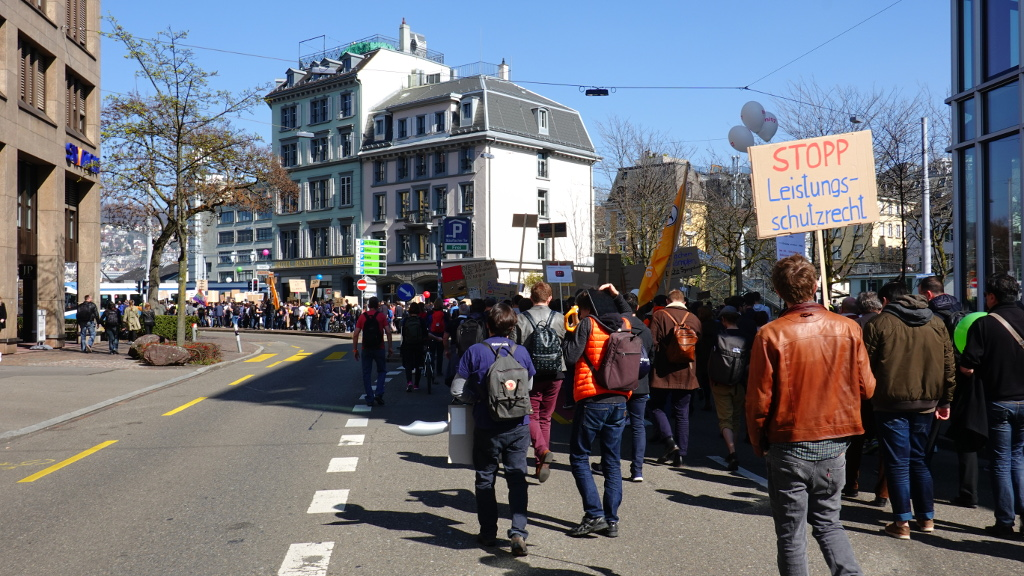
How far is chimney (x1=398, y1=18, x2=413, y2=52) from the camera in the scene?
7056 cm

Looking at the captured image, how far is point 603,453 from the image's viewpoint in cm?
631

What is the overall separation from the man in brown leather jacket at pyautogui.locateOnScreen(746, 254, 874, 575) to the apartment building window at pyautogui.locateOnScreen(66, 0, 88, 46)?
29554 mm

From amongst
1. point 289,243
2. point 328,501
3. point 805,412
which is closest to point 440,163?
point 289,243

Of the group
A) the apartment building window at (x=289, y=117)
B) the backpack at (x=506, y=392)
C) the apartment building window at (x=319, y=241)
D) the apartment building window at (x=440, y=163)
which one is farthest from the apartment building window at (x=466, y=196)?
the backpack at (x=506, y=392)

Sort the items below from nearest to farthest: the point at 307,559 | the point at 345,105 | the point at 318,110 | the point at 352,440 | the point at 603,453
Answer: the point at 307,559
the point at 603,453
the point at 352,440
the point at 345,105
the point at 318,110

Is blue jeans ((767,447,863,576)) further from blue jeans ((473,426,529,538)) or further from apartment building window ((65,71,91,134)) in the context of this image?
apartment building window ((65,71,91,134))

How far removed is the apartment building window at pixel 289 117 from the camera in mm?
70062

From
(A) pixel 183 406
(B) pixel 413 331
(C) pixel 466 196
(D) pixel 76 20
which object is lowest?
(A) pixel 183 406

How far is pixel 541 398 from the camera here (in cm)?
820

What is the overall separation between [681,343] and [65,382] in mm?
13064

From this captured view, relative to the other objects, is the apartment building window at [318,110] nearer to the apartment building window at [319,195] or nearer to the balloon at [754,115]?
the apartment building window at [319,195]

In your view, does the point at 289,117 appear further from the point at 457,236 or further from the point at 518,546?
the point at 518,546

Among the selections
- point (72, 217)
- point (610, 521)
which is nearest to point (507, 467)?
point (610, 521)

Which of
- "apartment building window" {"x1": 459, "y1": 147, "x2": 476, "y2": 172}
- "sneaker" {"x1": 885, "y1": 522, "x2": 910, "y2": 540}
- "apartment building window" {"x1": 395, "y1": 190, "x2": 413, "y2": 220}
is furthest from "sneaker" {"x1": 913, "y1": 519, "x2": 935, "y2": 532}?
"apartment building window" {"x1": 395, "y1": 190, "x2": 413, "y2": 220}
